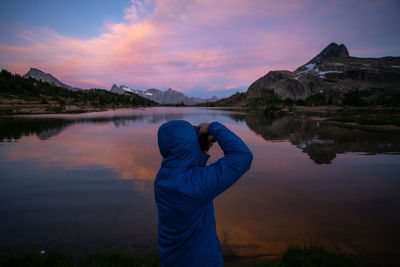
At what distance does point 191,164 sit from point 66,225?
239 inches

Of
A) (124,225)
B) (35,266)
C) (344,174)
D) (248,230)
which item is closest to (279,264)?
(248,230)

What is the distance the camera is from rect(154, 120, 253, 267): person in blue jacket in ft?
6.22

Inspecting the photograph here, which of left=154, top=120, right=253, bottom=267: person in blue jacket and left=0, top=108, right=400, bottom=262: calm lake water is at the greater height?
left=154, top=120, right=253, bottom=267: person in blue jacket

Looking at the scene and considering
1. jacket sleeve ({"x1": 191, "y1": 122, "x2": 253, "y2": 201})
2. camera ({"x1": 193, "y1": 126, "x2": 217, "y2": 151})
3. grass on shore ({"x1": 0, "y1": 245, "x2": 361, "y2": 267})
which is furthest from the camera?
grass on shore ({"x1": 0, "y1": 245, "x2": 361, "y2": 267})

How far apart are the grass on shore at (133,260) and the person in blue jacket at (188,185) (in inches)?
103

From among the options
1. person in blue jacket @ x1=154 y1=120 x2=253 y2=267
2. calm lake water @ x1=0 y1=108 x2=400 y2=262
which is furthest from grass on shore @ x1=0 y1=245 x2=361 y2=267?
person in blue jacket @ x1=154 y1=120 x2=253 y2=267

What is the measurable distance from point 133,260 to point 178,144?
370cm

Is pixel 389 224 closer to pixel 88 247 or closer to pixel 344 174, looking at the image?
pixel 344 174

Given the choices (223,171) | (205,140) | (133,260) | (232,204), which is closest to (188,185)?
(223,171)

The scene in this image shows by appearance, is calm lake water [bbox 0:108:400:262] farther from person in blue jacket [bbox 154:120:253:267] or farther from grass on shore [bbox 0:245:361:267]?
person in blue jacket [bbox 154:120:253:267]

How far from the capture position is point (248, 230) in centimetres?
576

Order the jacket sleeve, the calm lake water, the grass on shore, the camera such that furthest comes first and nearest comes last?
the calm lake water
the grass on shore
the camera
the jacket sleeve

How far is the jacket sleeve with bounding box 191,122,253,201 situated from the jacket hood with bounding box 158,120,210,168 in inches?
6.2

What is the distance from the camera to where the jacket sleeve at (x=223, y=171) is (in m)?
1.89
